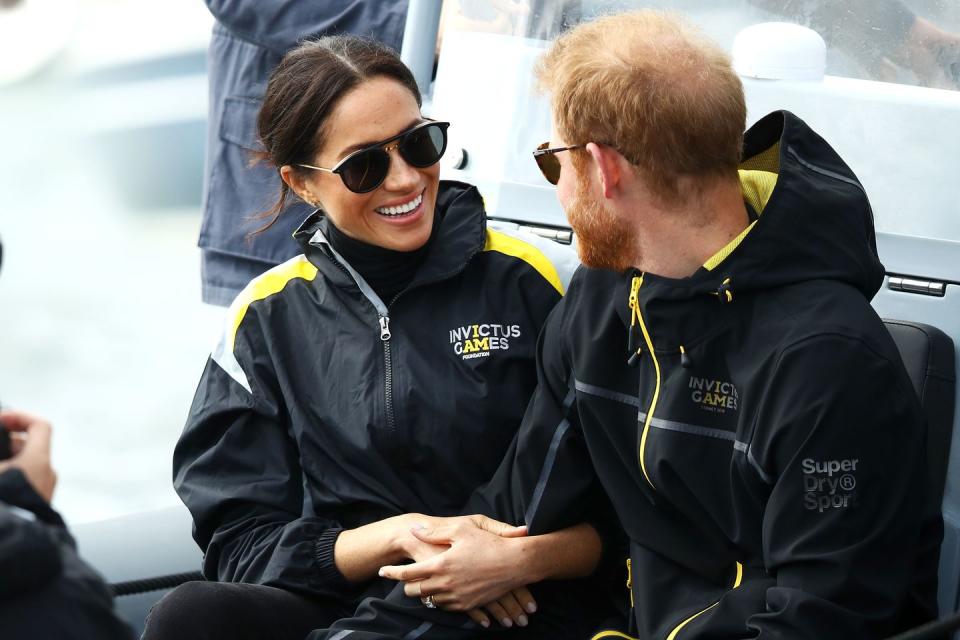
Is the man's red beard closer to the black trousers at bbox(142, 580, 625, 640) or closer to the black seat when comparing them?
the black seat

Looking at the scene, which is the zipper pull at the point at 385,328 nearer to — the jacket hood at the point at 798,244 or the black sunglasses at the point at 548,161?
the black sunglasses at the point at 548,161

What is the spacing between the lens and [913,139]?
6.95ft

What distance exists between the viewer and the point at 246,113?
306 cm

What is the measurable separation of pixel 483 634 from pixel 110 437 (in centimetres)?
63

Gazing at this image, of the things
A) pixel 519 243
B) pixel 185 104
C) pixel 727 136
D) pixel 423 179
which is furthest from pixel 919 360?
pixel 185 104

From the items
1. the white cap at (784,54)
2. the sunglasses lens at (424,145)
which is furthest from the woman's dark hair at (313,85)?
the white cap at (784,54)

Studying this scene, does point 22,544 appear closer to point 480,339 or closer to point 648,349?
point 648,349

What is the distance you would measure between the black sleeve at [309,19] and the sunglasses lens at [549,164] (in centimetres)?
112

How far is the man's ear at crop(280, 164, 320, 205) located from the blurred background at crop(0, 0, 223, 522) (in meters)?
0.33

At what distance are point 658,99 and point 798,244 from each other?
10.4 inches

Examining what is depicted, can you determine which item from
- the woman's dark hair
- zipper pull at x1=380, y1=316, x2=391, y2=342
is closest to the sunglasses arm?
the woman's dark hair

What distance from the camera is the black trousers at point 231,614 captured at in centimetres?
182

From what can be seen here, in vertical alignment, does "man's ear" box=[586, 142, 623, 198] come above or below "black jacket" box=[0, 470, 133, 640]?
above

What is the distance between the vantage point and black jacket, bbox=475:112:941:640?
156 centimetres
